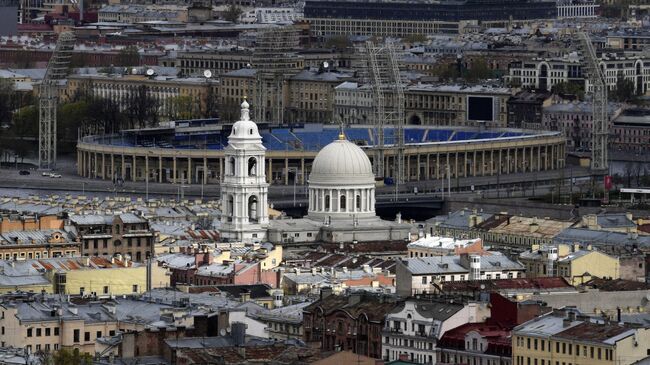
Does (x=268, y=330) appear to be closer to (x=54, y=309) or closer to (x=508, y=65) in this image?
(x=54, y=309)

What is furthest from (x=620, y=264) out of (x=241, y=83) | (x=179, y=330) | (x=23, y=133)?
(x=241, y=83)

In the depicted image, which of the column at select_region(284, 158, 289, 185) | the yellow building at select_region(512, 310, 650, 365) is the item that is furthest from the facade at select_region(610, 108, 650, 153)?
the yellow building at select_region(512, 310, 650, 365)

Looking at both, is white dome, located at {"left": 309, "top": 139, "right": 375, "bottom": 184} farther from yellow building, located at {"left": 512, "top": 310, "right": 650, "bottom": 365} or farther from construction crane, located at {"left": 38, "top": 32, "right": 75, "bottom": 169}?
construction crane, located at {"left": 38, "top": 32, "right": 75, "bottom": 169}

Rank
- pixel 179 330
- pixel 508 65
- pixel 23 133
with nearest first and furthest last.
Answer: pixel 179 330
pixel 23 133
pixel 508 65

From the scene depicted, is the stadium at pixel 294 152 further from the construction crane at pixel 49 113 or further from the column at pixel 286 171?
the construction crane at pixel 49 113

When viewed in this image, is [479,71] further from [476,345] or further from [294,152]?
[476,345]

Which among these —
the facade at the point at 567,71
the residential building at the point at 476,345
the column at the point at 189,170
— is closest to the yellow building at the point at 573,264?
the residential building at the point at 476,345
